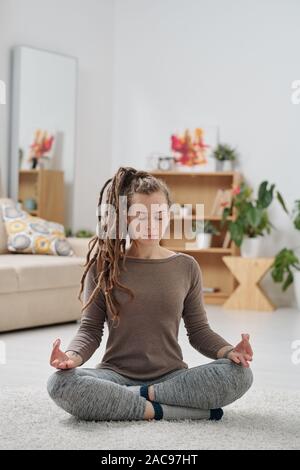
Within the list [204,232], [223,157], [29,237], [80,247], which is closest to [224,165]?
[223,157]

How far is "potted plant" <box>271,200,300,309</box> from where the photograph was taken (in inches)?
225

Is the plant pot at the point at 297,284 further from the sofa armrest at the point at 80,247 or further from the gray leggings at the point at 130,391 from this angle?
→ the gray leggings at the point at 130,391

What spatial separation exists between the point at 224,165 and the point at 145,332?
3.82 meters

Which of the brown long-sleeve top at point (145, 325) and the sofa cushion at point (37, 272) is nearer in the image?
the brown long-sleeve top at point (145, 325)

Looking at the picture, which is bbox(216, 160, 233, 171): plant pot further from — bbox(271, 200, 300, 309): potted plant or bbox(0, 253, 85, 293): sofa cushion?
bbox(0, 253, 85, 293): sofa cushion


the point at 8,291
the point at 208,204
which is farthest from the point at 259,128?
the point at 8,291

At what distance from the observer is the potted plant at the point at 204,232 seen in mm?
6047

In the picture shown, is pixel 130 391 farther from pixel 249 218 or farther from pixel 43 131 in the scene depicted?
pixel 43 131

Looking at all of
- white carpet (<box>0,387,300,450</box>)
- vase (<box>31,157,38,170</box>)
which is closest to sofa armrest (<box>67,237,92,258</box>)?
vase (<box>31,157,38,170</box>)

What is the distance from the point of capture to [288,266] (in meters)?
5.75

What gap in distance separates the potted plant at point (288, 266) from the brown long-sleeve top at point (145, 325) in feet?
10.9

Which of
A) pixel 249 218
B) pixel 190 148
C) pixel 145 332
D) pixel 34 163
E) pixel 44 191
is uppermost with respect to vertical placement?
pixel 190 148

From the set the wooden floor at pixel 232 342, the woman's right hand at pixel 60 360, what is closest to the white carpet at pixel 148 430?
the woman's right hand at pixel 60 360
